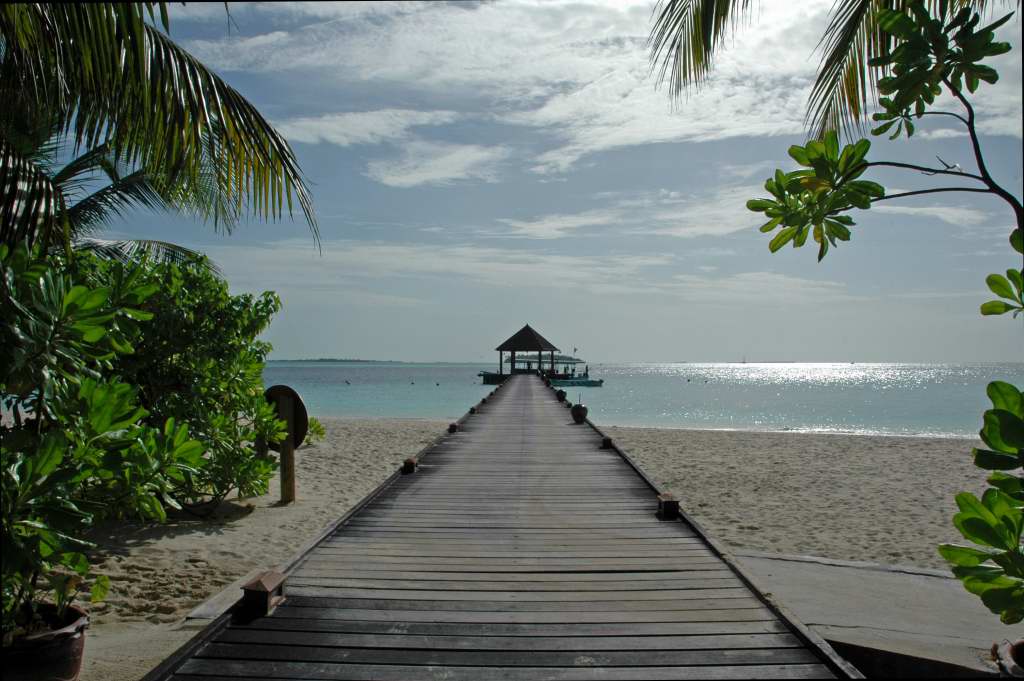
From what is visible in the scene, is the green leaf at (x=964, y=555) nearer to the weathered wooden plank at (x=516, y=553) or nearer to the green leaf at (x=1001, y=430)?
the green leaf at (x=1001, y=430)

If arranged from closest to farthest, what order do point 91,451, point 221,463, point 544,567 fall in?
1. point 91,451
2. point 544,567
3. point 221,463

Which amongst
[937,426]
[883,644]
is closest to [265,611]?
[883,644]

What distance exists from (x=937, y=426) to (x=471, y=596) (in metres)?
39.6

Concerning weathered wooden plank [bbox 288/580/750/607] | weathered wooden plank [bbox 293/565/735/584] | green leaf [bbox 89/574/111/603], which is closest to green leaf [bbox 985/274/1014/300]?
weathered wooden plank [bbox 288/580/750/607]

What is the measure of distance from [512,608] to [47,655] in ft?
7.06

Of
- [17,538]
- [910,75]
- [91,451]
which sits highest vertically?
[910,75]

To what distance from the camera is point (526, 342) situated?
1597 inches

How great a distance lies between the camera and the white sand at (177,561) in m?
4.61

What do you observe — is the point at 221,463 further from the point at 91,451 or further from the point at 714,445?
the point at 714,445

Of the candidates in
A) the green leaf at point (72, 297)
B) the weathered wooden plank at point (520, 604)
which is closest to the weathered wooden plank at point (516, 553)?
the weathered wooden plank at point (520, 604)

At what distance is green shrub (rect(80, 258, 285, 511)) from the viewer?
726 centimetres

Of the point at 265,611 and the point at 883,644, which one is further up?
the point at 265,611

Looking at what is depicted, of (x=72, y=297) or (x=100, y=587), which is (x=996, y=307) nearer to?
(x=72, y=297)

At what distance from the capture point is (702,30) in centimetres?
449
